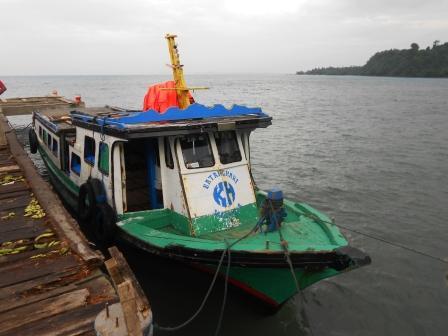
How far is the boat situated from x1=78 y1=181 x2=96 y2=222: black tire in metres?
0.02

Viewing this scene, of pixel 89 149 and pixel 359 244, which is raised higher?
pixel 89 149

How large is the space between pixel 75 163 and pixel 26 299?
22.1 feet

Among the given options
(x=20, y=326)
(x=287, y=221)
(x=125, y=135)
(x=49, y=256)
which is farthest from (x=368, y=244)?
(x=20, y=326)

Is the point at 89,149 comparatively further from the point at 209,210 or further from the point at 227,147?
the point at 209,210

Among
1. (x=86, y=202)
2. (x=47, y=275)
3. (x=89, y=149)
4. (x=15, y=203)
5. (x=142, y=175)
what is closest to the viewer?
(x=47, y=275)

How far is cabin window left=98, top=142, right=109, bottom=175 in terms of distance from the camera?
7846mm

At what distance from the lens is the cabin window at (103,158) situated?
25.7 ft

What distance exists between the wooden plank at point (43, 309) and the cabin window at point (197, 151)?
3239mm

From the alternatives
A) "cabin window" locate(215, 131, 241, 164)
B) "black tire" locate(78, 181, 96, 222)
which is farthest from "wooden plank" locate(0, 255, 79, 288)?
"cabin window" locate(215, 131, 241, 164)

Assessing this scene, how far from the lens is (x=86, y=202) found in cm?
885

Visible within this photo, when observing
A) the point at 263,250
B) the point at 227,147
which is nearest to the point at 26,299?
the point at 263,250

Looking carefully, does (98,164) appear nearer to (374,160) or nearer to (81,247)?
(81,247)

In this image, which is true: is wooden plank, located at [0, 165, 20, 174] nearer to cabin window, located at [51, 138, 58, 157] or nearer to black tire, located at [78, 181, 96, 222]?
black tire, located at [78, 181, 96, 222]

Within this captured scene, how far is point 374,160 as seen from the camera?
1769cm
